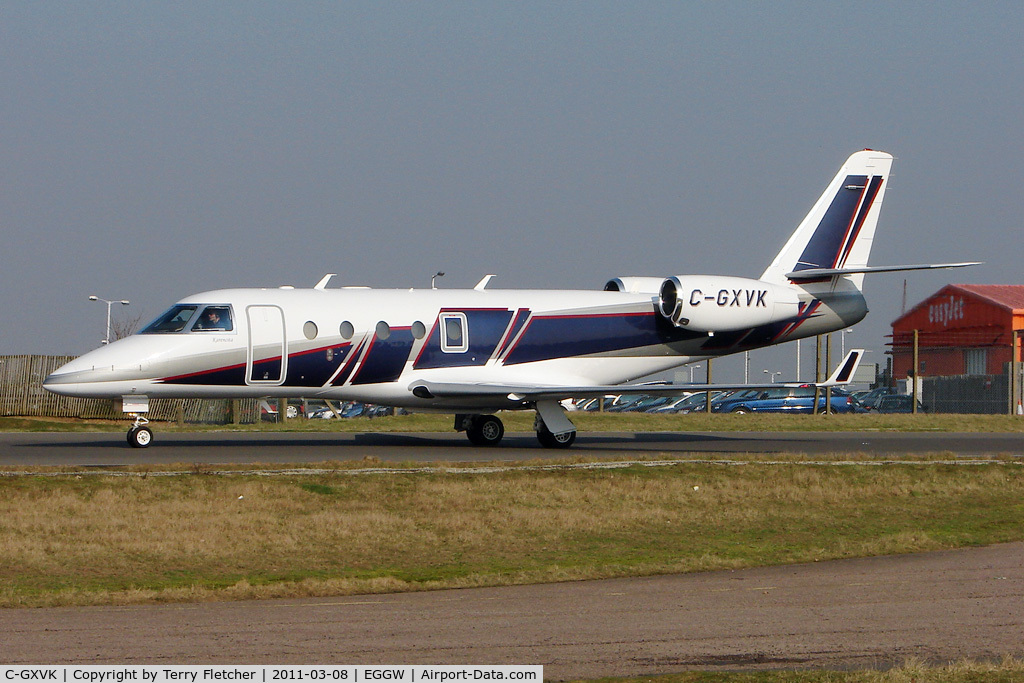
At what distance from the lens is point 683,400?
78.4m

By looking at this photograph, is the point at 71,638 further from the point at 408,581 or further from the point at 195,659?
the point at 408,581

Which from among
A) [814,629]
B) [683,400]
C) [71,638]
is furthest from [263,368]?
[683,400]

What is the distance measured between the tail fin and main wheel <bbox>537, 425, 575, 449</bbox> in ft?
22.4

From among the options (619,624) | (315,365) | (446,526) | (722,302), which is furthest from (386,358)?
(619,624)

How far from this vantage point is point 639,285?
2792cm

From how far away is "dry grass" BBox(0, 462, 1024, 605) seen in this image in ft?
44.1

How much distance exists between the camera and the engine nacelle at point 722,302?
88.7 ft

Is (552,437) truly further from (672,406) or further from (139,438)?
(672,406)

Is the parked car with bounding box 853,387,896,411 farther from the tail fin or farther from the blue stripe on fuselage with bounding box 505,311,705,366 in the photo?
the blue stripe on fuselage with bounding box 505,311,705,366

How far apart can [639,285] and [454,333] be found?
493 centimetres

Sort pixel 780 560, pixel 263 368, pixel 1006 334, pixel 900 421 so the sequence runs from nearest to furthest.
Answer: pixel 780 560 → pixel 263 368 → pixel 900 421 → pixel 1006 334

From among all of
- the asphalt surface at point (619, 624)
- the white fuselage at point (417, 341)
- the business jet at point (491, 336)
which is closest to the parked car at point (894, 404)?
the business jet at point (491, 336)

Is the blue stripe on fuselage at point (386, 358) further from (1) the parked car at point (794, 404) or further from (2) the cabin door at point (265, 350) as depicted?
(1) the parked car at point (794, 404)

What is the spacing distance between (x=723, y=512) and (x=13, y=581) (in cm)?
1002
